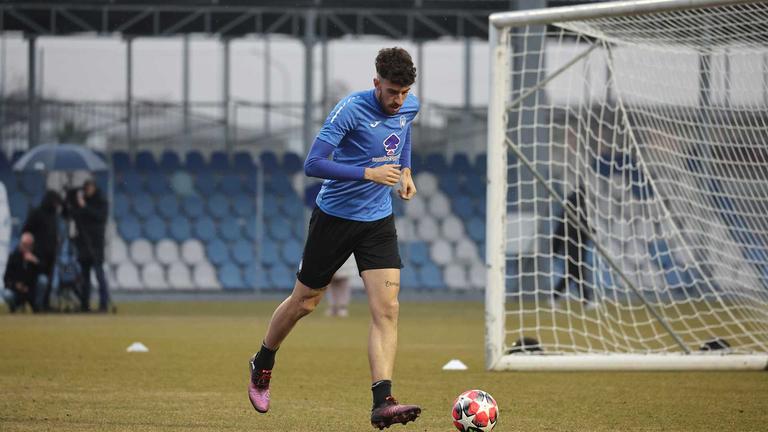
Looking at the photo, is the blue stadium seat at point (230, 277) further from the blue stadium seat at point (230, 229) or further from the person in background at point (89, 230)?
the person in background at point (89, 230)

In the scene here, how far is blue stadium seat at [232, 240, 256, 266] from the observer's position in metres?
→ 26.1

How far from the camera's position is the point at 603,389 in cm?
923

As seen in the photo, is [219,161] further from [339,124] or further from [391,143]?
[339,124]

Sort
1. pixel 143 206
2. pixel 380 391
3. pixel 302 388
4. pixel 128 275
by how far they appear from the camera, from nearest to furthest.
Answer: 1. pixel 380 391
2. pixel 302 388
3. pixel 128 275
4. pixel 143 206

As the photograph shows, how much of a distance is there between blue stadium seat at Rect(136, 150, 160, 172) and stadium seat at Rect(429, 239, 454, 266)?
18.4 feet


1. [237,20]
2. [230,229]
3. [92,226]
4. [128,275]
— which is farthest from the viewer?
[237,20]

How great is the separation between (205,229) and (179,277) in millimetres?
1151

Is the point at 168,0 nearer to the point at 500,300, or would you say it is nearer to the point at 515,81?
the point at 515,81

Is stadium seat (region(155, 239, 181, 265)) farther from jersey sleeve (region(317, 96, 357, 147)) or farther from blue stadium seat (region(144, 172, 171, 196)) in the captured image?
jersey sleeve (region(317, 96, 357, 147))

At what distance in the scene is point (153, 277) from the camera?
2552 centimetres

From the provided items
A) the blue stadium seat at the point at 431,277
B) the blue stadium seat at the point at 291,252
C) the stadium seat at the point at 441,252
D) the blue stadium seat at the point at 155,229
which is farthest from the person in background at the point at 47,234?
the stadium seat at the point at 441,252

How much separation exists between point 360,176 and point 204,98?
23.0 meters

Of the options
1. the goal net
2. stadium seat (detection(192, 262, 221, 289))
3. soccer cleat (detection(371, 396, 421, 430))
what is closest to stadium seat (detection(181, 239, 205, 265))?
stadium seat (detection(192, 262, 221, 289))

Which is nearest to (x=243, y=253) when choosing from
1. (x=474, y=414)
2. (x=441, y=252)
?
(x=441, y=252)
